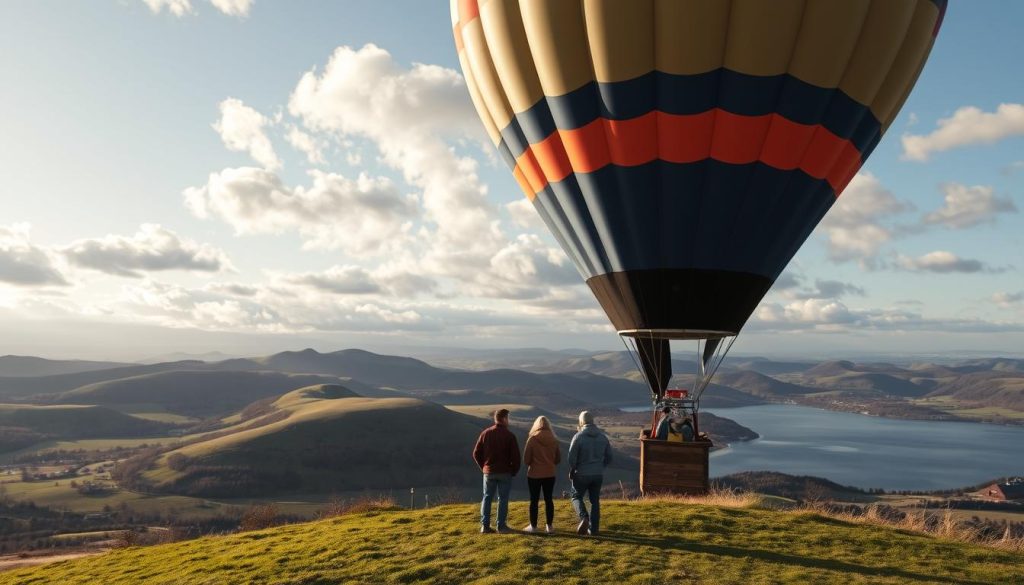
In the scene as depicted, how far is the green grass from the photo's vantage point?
11617mm

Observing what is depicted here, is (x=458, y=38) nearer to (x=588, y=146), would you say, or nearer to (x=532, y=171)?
(x=532, y=171)

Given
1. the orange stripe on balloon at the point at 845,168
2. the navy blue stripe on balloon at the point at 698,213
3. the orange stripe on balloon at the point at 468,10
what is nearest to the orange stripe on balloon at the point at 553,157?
the navy blue stripe on balloon at the point at 698,213

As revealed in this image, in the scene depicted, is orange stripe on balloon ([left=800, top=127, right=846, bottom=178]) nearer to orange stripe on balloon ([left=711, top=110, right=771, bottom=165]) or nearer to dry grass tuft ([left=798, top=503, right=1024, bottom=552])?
orange stripe on balloon ([left=711, top=110, right=771, bottom=165])

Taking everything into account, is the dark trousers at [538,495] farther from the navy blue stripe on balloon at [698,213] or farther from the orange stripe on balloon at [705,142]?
the orange stripe on balloon at [705,142]

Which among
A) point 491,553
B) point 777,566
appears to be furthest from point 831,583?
point 491,553

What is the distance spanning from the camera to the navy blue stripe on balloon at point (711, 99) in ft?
61.9

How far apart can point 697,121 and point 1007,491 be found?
192199mm

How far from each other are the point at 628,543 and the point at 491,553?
2782 mm

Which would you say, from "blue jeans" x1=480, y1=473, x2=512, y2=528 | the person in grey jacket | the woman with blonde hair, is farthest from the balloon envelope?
"blue jeans" x1=480, y1=473, x2=512, y2=528

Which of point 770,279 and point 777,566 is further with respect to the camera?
point 770,279

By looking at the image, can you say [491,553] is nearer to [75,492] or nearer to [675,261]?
[675,261]

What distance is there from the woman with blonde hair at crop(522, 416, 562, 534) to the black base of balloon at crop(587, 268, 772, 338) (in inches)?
283

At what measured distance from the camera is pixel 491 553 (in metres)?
12.5

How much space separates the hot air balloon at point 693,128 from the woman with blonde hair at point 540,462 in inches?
222
